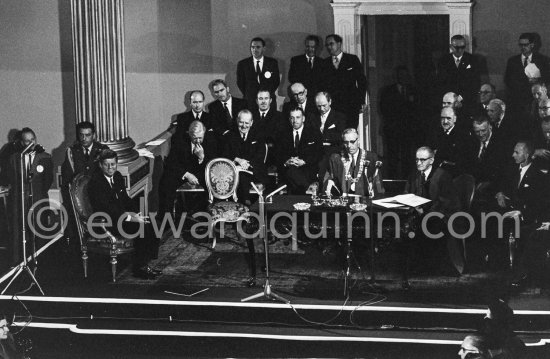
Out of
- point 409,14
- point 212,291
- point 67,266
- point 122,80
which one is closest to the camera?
point 212,291

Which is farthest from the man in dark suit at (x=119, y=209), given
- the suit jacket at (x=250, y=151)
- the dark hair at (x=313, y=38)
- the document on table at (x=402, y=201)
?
the dark hair at (x=313, y=38)

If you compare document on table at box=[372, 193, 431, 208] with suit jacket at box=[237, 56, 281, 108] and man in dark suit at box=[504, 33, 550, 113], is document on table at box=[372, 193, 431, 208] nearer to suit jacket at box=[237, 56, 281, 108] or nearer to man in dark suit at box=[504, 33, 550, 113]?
man in dark suit at box=[504, 33, 550, 113]

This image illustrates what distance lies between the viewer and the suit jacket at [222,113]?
12688 millimetres

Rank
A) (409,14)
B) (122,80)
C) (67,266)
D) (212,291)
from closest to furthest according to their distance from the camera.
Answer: (212,291)
(67,266)
(122,80)
(409,14)

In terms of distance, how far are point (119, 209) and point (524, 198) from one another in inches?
144

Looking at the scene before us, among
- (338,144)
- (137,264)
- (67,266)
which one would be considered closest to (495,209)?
(338,144)

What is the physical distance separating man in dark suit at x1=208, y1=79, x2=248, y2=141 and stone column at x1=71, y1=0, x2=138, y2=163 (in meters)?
1.04

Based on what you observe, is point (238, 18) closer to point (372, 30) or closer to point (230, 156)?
point (372, 30)

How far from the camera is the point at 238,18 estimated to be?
1401 centimetres

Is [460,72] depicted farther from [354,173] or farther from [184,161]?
[184,161]

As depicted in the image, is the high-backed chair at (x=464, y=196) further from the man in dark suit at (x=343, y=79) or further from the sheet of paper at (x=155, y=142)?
the sheet of paper at (x=155, y=142)

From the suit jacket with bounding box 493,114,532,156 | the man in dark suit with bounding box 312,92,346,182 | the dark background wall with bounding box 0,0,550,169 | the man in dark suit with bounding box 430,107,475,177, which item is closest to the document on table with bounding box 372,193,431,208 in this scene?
the man in dark suit with bounding box 430,107,475,177

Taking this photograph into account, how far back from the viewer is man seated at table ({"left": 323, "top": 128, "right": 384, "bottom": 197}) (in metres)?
11.0

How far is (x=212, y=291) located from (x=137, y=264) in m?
0.90
